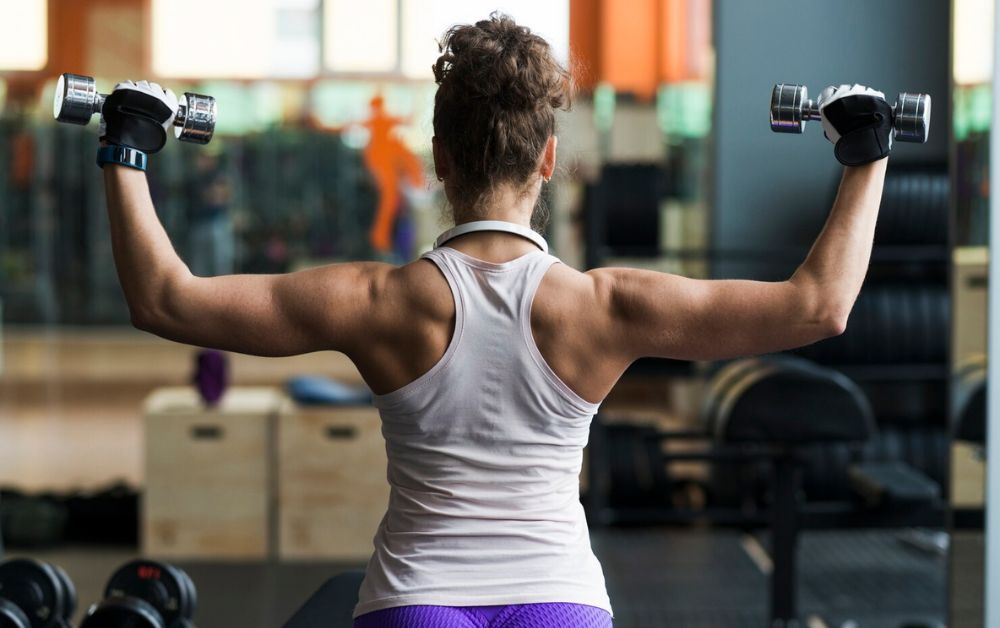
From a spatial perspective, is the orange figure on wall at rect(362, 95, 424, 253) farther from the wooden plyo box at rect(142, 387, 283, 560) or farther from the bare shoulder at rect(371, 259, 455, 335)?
the bare shoulder at rect(371, 259, 455, 335)

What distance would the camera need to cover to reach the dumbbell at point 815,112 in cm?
139

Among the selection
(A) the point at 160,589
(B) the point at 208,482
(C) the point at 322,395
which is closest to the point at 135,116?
(A) the point at 160,589

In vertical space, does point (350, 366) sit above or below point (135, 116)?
below

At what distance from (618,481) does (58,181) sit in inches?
110

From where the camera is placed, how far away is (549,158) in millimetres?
1389

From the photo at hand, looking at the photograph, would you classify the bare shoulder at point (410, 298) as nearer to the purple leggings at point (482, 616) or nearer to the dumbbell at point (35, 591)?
the purple leggings at point (482, 616)

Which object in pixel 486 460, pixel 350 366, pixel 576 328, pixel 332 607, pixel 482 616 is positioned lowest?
pixel 350 366

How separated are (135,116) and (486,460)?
21.0 inches

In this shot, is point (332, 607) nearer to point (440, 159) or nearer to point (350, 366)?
point (440, 159)

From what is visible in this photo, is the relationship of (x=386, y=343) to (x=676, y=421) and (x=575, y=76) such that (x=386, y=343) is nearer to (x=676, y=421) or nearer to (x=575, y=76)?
(x=575, y=76)

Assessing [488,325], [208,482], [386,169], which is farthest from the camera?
[386,169]

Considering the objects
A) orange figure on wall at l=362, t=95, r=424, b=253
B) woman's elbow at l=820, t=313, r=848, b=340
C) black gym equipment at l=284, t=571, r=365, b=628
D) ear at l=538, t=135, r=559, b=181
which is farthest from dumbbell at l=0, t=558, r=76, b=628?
orange figure on wall at l=362, t=95, r=424, b=253

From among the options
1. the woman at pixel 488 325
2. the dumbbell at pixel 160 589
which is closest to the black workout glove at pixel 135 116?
the woman at pixel 488 325

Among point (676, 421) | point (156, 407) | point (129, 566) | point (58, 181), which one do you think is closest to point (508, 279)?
point (129, 566)
